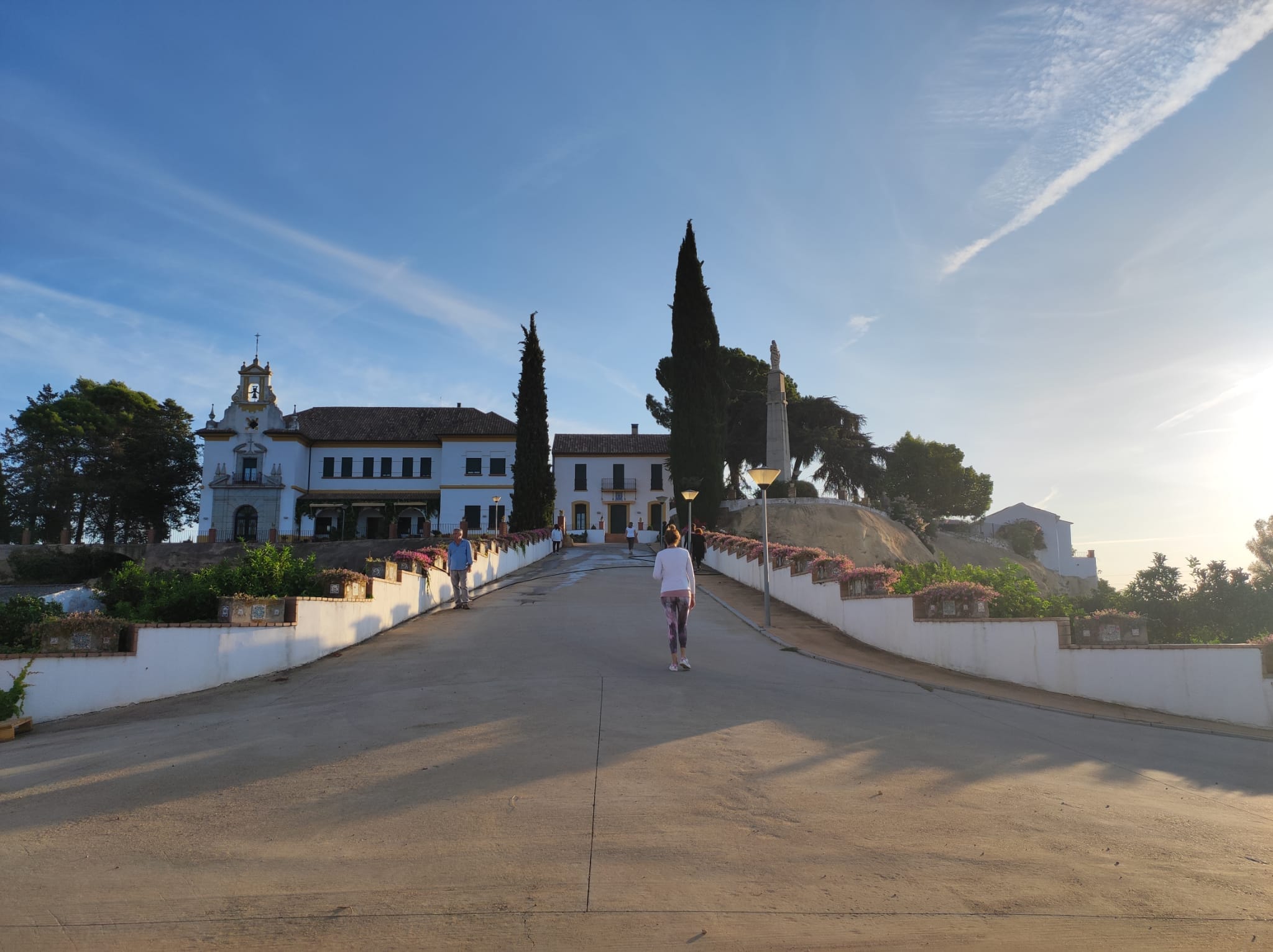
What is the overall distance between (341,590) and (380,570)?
69.0 inches

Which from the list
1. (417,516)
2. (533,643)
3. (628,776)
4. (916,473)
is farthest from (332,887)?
(916,473)

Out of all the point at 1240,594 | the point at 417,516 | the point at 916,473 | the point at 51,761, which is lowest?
the point at 51,761

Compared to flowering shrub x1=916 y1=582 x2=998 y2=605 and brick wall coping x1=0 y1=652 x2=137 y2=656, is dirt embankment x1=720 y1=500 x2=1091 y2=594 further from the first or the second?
brick wall coping x1=0 y1=652 x2=137 y2=656

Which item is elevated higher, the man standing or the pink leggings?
the man standing

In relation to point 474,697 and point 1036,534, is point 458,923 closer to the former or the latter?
point 474,697

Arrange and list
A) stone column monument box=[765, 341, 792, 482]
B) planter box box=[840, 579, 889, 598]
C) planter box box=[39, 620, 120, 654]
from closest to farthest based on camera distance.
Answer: planter box box=[39, 620, 120, 654], planter box box=[840, 579, 889, 598], stone column monument box=[765, 341, 792, 482]

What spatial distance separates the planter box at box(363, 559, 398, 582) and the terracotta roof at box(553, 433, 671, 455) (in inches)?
1739

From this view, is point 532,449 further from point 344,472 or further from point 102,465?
point 102,465

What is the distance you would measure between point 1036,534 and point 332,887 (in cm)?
7172

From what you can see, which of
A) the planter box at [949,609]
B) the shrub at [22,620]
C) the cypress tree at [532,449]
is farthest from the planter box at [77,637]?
the cypress tree at [532,449]

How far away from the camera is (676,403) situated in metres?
43.4

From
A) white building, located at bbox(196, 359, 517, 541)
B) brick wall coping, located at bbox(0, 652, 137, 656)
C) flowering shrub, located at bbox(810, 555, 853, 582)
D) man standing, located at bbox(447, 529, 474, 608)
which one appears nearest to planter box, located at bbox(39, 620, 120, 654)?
brick wall coping, located at bbox(0, 652, 137, 656)

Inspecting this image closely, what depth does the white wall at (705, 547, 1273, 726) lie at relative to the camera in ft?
29.4

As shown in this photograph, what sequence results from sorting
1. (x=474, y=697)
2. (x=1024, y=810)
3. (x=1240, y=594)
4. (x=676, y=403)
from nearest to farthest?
(x=1024, y=810)
(x=474, y=697)
(x=1240, y=594)
(x=676, y=403)
